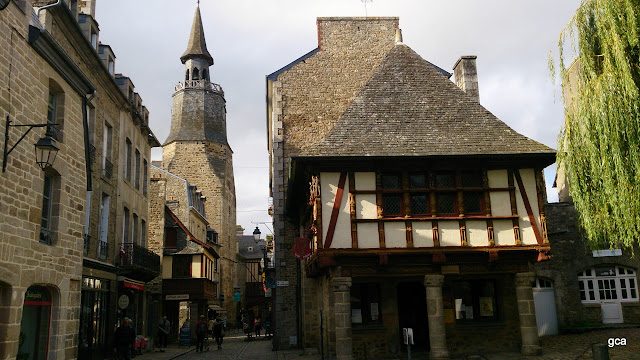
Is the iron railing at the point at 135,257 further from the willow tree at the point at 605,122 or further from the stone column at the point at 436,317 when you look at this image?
the willow tree at the point at 605,122

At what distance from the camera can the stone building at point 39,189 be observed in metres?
8.99

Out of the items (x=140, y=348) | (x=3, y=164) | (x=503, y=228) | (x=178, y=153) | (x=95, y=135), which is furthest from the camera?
(x=178, y=153)

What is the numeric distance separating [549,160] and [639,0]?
416cm

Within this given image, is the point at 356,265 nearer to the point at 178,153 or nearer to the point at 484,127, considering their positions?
the point at 484,127

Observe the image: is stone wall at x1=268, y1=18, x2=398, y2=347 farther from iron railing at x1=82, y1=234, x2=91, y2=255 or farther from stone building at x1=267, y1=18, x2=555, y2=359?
iron railing at x1=82, y1=234, x2=91, y2=255

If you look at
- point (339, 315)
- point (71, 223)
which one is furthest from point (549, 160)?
point (71, 223)

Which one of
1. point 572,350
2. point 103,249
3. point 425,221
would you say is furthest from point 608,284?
point 103,249

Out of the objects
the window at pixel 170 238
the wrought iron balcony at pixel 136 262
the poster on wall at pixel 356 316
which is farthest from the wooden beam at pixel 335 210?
the window at pixel 170 238

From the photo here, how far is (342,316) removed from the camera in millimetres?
11883

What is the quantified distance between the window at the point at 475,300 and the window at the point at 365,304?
1969 mm

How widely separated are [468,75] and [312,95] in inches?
229

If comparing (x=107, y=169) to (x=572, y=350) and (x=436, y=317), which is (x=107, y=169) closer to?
(x=436, y=317)

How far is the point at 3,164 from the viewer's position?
8.80 metres

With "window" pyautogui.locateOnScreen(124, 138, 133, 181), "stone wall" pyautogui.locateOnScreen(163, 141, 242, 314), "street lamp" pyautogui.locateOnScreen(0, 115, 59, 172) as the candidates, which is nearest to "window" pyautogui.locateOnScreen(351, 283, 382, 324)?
"street lamp" pyautogui.locateOnScreen(0, 115, 59, 172)
